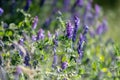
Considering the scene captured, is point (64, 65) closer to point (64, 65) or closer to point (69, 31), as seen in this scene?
point (64, 65)

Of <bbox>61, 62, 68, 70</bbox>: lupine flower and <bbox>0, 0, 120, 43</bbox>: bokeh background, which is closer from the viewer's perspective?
<bbox>61, 62, 68, 70</bbox>: lupine flower

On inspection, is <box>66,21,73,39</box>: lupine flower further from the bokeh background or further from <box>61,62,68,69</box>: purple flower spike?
the bokeh background

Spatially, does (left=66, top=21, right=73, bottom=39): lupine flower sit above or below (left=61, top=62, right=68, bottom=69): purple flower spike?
A: above

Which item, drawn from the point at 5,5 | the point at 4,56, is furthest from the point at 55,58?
the point at 5,5

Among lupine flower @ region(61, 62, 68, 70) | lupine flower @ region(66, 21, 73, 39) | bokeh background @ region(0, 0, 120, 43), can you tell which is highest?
bokeh background @ region(0, 0, 120, 43)

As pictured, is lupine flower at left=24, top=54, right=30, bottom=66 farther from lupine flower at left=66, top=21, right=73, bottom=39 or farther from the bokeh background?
the bokeh background

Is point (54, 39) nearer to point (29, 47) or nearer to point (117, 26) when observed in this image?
point (29, 47)

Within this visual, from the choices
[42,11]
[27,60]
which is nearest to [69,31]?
[27,60]

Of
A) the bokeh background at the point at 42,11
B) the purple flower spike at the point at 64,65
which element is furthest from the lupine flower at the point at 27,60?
the bokeh background at the point at 42,11

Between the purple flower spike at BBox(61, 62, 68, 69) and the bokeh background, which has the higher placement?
the bokeh background

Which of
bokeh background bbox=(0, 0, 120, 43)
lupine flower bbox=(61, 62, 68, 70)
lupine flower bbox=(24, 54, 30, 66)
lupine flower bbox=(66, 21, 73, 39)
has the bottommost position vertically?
lupine flower bbox=(61, 62, 68, 70)

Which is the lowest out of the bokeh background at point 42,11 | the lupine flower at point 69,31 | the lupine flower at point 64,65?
the lupine flower at point 64,65

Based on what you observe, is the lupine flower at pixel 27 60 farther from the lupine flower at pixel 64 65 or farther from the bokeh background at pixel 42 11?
the bokeh background at pixel 42 11

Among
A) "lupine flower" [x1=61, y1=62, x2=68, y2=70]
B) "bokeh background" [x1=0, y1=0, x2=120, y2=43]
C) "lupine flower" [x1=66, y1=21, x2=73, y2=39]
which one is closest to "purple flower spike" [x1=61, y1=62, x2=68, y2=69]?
"lupine flower" [x1=61, y1=62, x2=68, y2=70]
